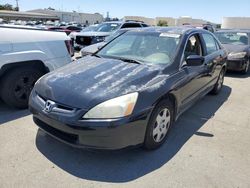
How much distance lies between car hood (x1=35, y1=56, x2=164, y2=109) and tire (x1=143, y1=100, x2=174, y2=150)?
0.34m

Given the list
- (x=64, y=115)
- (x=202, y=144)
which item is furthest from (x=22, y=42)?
(x=202, y=144)

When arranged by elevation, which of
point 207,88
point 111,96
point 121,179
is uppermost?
point 111,96

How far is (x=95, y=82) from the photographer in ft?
10.2

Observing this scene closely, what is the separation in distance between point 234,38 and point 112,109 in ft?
26.2

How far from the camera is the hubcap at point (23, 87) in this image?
4516 mm

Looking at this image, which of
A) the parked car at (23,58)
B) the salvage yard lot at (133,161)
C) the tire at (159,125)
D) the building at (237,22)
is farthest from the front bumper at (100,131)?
the building at (237,22)

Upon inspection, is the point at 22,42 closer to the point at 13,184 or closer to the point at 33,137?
the point at 33,137

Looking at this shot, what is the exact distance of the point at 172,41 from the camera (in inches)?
157

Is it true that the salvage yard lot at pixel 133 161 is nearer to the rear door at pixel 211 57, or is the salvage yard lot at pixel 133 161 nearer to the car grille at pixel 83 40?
the rear door at pixel 211 57

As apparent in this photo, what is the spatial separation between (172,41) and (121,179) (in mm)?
2275

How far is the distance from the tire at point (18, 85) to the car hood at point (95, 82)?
1246 mm

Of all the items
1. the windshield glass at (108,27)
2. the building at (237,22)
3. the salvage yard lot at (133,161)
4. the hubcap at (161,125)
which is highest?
the building at (237,22)

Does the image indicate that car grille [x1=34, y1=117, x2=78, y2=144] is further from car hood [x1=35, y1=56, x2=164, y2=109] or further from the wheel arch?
the wheel arch

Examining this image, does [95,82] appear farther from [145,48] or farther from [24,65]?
[24,65]
